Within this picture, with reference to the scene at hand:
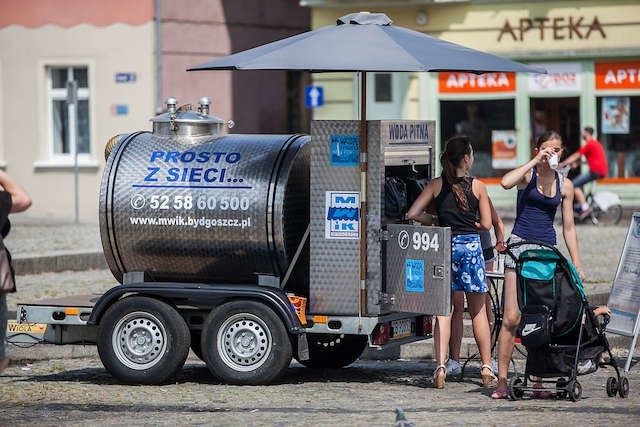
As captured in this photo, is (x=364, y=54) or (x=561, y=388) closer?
(x=561, y=388)

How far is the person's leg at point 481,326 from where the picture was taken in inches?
403

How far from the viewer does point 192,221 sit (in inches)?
416

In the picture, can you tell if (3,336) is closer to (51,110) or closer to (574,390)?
(574,390)

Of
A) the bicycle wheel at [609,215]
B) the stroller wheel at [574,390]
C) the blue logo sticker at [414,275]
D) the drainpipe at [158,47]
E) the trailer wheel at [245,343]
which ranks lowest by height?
the stroller wheel at [574,390]

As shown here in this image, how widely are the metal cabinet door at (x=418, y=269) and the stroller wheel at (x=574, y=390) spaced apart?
44.5 inches

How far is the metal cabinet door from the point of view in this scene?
997 cm

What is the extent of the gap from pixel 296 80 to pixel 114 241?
76.4ft

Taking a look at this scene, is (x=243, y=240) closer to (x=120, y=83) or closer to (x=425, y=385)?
(x=425, y=385)

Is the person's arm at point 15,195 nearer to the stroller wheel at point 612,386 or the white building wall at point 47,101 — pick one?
the stroller wheel at point 612,386

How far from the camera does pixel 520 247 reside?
10.2 meters

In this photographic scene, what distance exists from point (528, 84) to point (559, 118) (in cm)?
84

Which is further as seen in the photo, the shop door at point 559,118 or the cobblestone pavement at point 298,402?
the shop door at point 559,118

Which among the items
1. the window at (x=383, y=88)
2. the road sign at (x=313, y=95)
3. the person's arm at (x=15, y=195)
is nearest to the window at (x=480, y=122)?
the window at (x=383, y=88)

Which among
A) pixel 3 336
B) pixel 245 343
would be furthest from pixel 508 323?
pixel 3 336
